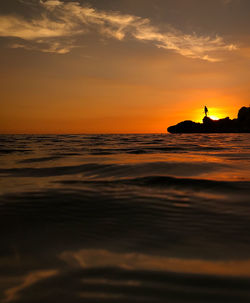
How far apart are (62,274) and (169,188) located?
2.32 metres

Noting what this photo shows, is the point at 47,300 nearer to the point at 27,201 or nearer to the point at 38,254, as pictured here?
the point at 38,254

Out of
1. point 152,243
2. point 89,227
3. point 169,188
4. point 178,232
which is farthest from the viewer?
point 169,188

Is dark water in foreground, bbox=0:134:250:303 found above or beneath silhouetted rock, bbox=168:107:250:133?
beneath

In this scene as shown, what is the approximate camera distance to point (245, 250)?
1526mm

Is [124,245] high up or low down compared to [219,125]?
down

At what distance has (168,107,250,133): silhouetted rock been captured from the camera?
104394 millimetres

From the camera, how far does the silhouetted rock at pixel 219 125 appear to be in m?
104

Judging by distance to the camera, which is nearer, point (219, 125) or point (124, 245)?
point (124, 245)

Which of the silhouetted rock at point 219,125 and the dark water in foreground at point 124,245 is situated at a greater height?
the silhouetted rock at point 219,125

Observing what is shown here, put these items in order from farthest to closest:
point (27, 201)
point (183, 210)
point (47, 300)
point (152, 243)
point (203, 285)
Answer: point (27, 201)
point (183, 210)
point (152, 243)
point (203, 285)
point (47, 300)

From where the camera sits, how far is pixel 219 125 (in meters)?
113

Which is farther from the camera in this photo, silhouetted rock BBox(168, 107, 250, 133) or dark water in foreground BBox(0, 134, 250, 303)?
silhouetted rock BBox(168, 107, 250, 133)

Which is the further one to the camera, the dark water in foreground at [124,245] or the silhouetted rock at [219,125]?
the silhouetted rock at [219,125]

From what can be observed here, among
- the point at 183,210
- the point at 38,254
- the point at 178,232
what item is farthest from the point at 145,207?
the point at 38,254
